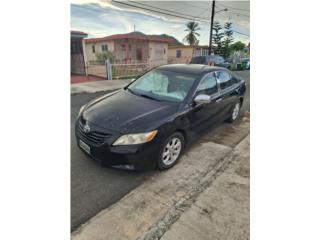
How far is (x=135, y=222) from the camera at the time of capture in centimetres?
186

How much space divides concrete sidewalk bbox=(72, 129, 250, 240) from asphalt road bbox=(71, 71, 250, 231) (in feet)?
0.34

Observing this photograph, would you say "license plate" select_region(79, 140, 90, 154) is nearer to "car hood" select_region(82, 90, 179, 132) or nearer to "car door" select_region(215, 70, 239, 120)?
"car hood" select_region(82, 90, 179, 132)

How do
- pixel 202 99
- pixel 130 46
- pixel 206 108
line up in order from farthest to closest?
pixel 130 46
pixel 206 108
pixel 202 99

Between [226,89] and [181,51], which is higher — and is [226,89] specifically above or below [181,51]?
below

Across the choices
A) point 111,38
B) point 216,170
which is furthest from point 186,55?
point 216,170

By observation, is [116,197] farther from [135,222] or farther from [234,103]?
[234,103]

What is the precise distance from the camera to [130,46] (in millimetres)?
19125

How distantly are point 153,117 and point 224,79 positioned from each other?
216 cm

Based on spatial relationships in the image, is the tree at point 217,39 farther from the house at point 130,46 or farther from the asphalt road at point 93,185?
the asphalt road at point 93,185

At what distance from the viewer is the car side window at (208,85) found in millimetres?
3145

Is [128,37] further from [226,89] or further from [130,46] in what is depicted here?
[226,89]

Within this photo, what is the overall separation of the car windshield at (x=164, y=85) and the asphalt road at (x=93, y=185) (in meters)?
1.16

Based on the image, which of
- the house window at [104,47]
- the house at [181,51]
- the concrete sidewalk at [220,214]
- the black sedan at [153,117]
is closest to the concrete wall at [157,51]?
the house at [181,51]

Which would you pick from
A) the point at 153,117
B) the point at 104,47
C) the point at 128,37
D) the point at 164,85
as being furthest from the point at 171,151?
the point at 104,47
